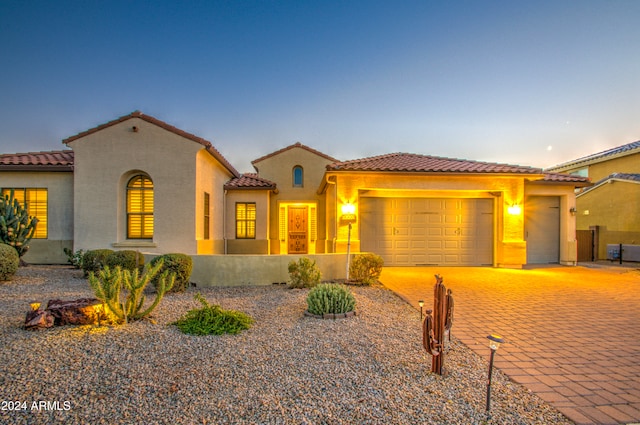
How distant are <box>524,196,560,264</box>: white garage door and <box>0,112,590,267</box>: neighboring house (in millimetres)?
40

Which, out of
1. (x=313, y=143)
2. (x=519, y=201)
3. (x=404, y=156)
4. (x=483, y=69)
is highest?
(x=483, y=69)

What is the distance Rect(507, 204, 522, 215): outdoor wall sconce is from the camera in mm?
11438

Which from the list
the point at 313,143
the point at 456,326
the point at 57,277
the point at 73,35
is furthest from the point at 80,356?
the point at 313,143

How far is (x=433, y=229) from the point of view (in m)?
12.0

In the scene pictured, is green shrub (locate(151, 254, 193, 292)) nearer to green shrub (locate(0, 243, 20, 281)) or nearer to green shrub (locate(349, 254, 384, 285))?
green shrub (locate(0, 243, 20, 281))

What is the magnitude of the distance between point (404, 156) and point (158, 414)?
40.9 ft

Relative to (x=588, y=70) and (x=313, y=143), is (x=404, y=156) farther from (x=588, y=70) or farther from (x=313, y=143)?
(x=588, y=70)

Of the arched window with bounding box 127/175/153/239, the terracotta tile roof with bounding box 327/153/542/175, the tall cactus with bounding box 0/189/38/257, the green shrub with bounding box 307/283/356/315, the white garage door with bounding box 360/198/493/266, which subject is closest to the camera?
the green shrub with bounding box 307/283/356/315

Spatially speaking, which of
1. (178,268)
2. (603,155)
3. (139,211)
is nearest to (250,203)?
(139,211)

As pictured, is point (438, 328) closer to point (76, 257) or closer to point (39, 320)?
point (39, 320)

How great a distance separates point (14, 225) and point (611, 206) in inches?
960

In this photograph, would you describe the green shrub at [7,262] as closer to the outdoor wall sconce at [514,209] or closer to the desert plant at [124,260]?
the desert plant at [124,260]

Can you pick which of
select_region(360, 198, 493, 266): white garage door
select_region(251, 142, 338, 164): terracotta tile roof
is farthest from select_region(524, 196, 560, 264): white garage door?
select_region(251, 142, 338, 164): terracotta tile roof

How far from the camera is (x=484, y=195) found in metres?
11.9
